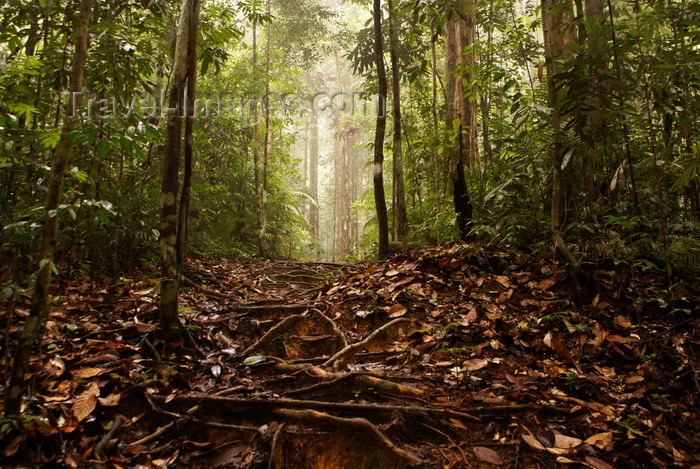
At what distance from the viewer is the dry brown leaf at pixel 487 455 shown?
2.17 metres

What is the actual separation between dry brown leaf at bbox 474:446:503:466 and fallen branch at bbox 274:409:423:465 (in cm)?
34

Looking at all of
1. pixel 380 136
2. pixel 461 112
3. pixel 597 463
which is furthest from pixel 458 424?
pixel 461 112

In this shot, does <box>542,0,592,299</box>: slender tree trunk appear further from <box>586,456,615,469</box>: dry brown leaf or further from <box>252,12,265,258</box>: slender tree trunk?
<box>252,12,265,258</box>: slender tree trunk

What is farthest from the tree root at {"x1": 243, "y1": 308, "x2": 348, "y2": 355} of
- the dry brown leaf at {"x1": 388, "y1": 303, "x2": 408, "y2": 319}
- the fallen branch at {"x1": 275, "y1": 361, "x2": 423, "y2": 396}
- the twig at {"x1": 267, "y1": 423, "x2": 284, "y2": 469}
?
the twig at {"x1": 267, "y1": 423, "x2": 284, "y2": 469}

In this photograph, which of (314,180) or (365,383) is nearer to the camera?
A: (365,383)

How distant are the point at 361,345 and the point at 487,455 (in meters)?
1.68

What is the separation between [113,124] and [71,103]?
67cm

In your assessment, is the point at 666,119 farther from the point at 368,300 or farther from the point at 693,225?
the point at 368,300

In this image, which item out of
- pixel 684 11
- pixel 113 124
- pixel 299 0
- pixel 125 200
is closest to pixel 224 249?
pixel 125 200

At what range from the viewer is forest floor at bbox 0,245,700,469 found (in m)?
2.27

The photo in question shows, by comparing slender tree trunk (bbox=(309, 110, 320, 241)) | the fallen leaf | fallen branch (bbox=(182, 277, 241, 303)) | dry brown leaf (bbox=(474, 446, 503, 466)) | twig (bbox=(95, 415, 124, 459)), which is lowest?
dry brown leaf (bbox=(474, 446, 503, 466))

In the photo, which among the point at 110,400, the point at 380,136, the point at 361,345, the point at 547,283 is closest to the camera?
the point at 110,400

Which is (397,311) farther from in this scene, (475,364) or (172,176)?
(172,176)

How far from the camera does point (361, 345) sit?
3729mm
